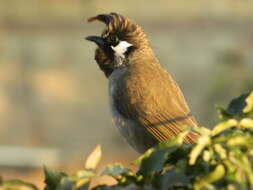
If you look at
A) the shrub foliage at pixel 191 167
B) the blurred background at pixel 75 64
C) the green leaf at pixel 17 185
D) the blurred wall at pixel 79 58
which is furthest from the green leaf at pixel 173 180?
the blurred wall at pixel 79 58

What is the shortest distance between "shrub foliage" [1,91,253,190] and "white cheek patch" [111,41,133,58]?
7.61 feet

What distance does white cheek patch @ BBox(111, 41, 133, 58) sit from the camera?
12.3 ft

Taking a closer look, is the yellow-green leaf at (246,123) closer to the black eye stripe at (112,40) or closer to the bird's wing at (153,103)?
the bird's wing at (153,103)

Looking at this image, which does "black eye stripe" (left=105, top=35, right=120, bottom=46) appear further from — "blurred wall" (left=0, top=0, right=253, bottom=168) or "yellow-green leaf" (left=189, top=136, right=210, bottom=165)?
"blurred wall" (left=0, top=0, right=253, bottom=168)

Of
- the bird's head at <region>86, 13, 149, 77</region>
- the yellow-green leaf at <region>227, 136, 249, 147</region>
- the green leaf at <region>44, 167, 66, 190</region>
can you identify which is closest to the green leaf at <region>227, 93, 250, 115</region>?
the yellow-green leaf at <region>227, 136, 249, 147</region>

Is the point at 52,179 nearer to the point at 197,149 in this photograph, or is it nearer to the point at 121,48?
the point at 197,149

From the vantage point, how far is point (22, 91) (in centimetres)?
927

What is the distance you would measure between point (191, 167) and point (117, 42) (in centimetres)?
241

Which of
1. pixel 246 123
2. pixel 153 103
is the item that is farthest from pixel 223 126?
pixel 153 103

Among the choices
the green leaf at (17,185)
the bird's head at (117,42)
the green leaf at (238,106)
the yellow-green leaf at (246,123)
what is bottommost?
the yellow-green leaf at (246,123)

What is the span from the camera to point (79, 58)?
9.57 metres

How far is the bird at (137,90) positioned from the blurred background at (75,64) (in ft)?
12.4

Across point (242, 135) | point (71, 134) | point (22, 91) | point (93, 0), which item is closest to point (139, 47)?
point (242, 135)

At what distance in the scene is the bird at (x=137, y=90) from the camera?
3.46 m
